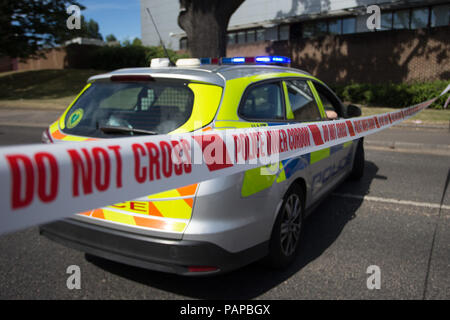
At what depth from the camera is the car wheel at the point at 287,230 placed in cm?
290

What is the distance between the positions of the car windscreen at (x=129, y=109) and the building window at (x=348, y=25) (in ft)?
78.5

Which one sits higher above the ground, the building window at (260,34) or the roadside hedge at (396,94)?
the building window at (260,34)

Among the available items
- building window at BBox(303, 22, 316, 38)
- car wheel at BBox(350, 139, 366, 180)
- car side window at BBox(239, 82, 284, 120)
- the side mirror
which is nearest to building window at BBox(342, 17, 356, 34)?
building window at BBox(303, 22, 316, 38)

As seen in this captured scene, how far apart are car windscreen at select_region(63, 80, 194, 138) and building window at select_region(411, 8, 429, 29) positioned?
22736 mm

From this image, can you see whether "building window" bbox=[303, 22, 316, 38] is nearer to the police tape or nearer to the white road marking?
the white road marking

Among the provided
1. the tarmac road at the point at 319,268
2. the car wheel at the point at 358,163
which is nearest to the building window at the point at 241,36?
the car wheel at the point at 358,163

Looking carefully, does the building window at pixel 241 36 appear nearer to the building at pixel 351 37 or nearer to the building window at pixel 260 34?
the building at pixel 351 37

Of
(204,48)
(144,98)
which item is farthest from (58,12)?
(144,98)

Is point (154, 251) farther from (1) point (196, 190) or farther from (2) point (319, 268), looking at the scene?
(2) point (319, 268)

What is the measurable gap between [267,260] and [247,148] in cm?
131

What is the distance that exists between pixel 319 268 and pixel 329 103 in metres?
2.38

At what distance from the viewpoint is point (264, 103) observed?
321 centimetres

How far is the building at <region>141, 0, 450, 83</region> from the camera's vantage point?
17.6 meters

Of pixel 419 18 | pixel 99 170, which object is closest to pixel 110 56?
pixel 419 18
